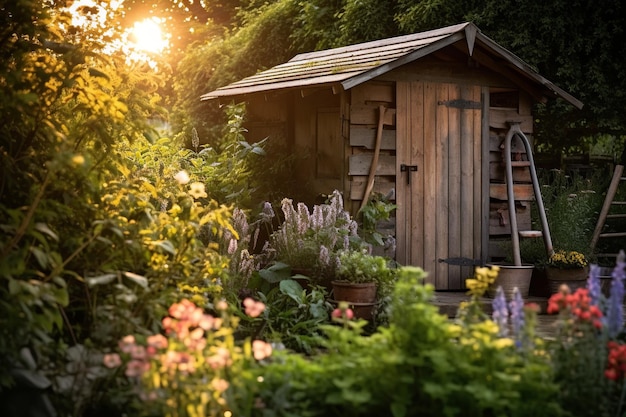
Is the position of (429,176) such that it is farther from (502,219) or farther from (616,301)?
(616,301)

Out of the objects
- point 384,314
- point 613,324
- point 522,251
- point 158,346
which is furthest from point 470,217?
point 158,346

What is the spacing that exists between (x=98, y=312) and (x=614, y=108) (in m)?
11.2

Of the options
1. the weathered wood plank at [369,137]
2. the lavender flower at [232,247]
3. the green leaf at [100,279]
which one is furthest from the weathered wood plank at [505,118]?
the green leaf at [100,279]

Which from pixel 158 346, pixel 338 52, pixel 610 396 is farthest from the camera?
pixel 338 52

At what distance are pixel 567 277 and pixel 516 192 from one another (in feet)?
4.90

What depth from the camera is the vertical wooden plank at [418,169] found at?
1017cm

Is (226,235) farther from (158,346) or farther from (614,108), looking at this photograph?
(614,108)

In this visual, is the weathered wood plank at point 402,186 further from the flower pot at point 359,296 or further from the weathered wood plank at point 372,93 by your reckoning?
the flower pot at point 359,296

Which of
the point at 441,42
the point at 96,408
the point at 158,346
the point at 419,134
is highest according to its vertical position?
the point at 441,42

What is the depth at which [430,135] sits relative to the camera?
1027cm

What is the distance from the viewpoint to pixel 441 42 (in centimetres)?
987

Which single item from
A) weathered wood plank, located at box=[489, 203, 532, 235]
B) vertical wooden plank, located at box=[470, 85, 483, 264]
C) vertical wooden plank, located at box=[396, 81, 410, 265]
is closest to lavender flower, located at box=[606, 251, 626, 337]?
vertical wooden plank, located at box=[396, 81, 410, 265]

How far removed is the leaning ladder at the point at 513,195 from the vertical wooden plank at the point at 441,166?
28.7 inches

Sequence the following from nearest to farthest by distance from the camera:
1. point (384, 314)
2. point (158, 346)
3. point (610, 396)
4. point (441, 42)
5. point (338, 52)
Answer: point (158, 346) → point (610, 396) → point (384, 314) → point (441, 42) → point (338, 52)
